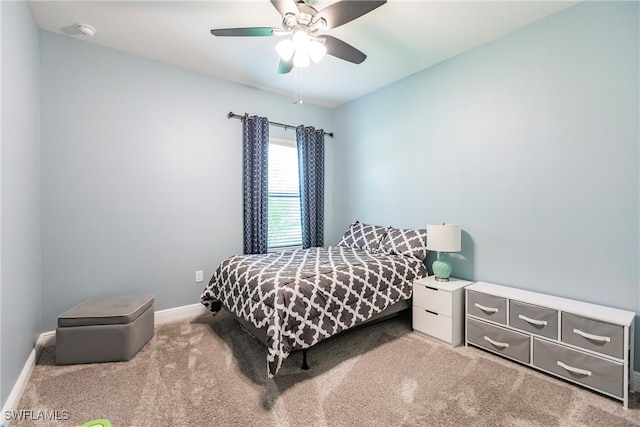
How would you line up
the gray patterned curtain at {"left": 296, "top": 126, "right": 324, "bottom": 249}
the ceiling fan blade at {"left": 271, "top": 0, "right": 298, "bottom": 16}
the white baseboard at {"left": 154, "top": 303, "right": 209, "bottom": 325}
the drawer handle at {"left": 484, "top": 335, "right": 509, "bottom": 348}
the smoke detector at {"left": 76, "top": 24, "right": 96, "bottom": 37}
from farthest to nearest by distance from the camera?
1. the gray patterned curtain at {"left": 296, "top": 126, "right": 324, "bottom": 249}
2. the white baseboard at {"left": 154, "top": 303, "right": 209, "bottom": 325}
3. the smoke detector at {"left": 76, "top": 24, "right": 96, "bottom": 37}
4. the drawer handle at {"left": 484, "top": 335, "right": 509, "bottom": 348}
5. the ceiling fan blade at {"left": 271, "top": 0, "right": 298, "bottom": 16}

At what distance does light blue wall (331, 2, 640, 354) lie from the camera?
196 cm

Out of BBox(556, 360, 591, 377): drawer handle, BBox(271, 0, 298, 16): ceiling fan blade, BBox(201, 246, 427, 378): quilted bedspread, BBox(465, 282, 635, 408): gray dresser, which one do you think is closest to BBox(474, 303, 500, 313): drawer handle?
BBox(465, 282, 635, 408): gray dresser

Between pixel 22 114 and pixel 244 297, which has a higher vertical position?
pixel 22 114

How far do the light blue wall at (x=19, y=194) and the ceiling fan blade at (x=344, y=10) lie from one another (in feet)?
6.07

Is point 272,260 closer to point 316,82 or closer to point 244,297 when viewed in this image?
point 244,297

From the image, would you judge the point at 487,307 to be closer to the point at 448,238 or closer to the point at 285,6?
A: the point at 448,238

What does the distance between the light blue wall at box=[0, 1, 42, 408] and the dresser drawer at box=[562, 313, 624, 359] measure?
3339 mm

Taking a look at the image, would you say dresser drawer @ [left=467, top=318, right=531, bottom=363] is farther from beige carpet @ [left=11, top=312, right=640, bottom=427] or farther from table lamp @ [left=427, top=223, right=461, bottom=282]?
table lamp @ [left=427, top=223, right=461, bottom=282]

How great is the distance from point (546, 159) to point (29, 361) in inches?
162

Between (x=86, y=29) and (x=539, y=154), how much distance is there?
3.83 m

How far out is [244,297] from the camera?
2.25 meters

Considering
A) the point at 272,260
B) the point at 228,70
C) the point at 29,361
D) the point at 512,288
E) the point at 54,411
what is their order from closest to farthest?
1. the point at 54,411
2. the point at 29,361
3. the point at 512,288
4. the point at 272,260
5. the point at 228,70

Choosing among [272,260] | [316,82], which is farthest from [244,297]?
[316,82]

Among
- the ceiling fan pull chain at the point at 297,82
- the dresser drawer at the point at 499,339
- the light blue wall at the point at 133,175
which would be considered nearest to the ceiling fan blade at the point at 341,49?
the ceiling fan pull chain at the point at 297,82
